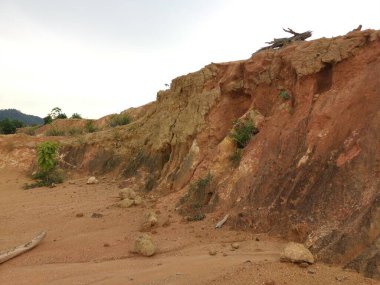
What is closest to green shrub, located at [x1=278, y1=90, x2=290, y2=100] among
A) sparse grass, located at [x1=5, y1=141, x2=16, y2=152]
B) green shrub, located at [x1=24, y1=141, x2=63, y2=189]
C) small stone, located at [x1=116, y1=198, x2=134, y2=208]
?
small stone, located at [x1=116, y1=198, x2=134, y2=208]

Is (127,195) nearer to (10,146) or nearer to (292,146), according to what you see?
(292,146)

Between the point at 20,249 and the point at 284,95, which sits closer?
the point at 20,249

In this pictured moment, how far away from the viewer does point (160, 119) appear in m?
14.0

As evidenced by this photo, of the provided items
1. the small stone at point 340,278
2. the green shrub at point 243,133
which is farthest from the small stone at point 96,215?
the small stone at point 340,278

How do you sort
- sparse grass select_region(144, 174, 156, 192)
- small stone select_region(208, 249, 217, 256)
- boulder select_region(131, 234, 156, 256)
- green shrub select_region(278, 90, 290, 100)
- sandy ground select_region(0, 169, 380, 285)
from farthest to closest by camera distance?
sparse grass select_region(144, 174, 156, 192) → green shrub select_region(278, 90, 290, 100) → boulder select_region(131, 234, 156, 256) → small stone select_region(208, 249, 217, 256) → sandy ground select_region(0, 169, 380, 285)

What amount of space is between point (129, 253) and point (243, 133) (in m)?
4.24

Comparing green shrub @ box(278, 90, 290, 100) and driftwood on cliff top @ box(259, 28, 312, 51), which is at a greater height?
driftwood on cliff top @ box(259, 28, 312, 51)

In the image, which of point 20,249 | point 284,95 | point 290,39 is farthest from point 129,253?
point 290,39

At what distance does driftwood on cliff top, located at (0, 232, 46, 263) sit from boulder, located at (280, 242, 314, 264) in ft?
15.5

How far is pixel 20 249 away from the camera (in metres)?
7.00

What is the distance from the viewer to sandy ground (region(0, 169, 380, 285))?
16.7ft

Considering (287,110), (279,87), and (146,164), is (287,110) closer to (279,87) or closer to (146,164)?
(279,87)

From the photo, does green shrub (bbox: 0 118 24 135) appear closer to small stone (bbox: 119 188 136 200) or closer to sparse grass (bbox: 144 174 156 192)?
→ sparse grass (bbox: 144 174 156 192)

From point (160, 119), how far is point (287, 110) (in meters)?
6.27
